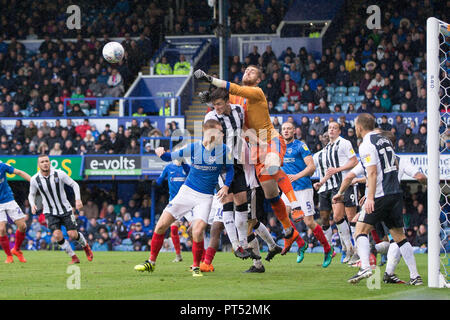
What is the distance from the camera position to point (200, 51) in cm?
2955

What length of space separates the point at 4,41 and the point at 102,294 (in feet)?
84.2

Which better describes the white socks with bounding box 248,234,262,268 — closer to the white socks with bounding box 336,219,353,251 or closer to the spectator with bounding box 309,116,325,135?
the white socks with bounding box 336,219,353,251

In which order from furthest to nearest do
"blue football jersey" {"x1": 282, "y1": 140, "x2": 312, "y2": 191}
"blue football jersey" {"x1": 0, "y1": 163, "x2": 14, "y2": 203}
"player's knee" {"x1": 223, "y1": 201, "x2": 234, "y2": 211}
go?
1. "blue football jersey" {"x1": 0, "y1": 163, "x2": 14, "y2": 203}
2. "blue football jersey" {"x1": 282, "y1": 140, "x2": 312, "y2": 191}
3. "player's knee" {"x1": 223, "y1": 201, "x2": 234, "y2": 211}

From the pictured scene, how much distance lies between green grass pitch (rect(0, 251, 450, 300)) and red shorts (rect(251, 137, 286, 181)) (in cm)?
147

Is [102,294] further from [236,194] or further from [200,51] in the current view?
[200,51]

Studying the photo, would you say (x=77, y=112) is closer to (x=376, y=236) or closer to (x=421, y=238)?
(x=421, y=238)

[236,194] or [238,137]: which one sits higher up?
[238,137]

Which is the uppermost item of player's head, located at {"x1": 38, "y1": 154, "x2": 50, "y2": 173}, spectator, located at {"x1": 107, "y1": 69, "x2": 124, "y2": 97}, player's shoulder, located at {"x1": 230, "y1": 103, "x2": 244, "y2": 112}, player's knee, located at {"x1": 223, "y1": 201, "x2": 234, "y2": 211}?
spectator, located at {"x1": 107, "y1": 69, "x2": 124, "y2": 97}

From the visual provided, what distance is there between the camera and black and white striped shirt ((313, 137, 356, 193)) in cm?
1364

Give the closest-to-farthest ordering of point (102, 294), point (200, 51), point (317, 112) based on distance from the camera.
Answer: point (102, 294)
point (317, 112)
point (200, 51)

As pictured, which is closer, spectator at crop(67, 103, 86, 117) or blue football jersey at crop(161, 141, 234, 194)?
blue football jersey at crop(161, 141, 234, 194)

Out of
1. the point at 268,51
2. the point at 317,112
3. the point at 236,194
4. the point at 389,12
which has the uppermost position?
the point at 389,12

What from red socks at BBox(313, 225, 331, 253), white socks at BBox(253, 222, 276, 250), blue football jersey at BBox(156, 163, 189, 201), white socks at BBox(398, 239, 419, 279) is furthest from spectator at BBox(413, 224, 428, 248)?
white socks at BBox(398, 239, 419, 279)
